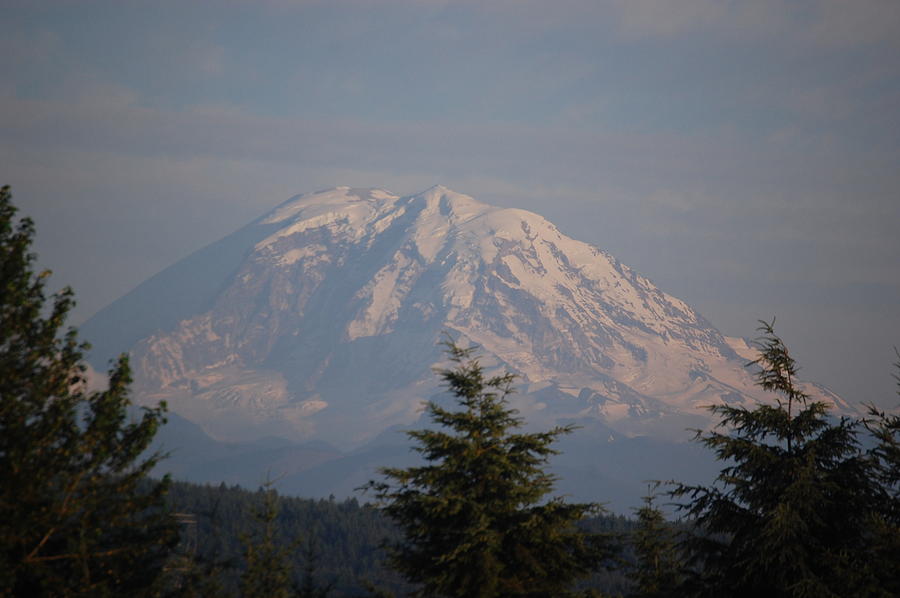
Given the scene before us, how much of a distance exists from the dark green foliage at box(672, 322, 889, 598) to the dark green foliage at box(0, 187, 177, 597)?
14.4m

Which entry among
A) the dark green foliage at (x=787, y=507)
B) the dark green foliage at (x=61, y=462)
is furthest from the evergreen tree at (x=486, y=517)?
the dark green foliage at (x=61, y=462)

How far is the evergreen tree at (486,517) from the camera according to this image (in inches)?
963

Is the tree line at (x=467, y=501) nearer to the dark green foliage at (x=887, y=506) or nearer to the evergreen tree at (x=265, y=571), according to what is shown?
the dark green foliage at (x=887, y=506)

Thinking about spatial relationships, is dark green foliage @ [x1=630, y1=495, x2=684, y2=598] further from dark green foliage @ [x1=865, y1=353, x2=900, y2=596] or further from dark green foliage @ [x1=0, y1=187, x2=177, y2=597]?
dark green foliage @ [x1=0, y1=187, x2=177, y2=597]

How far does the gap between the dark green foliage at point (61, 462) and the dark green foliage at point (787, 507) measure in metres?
14.4

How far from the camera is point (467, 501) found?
2469cm

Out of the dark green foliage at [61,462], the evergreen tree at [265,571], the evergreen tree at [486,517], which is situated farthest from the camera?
the evergreen tree at [265,571]

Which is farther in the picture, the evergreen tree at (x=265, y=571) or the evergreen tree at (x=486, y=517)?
the evergreen tree at (x=265, y=571)

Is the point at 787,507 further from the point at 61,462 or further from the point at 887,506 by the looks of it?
the point at 61,462

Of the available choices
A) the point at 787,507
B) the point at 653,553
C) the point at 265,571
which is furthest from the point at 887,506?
the point at 265,571

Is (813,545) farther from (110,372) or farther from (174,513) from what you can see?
(110,372)

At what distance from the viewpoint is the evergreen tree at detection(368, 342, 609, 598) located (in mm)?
24453

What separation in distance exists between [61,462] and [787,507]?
701 inches

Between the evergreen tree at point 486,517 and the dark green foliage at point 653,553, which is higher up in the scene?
the evergreen tree at point 486,517
